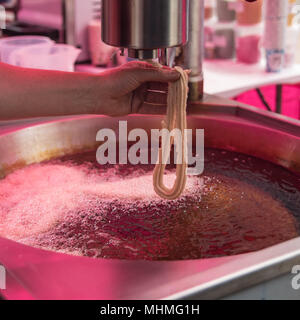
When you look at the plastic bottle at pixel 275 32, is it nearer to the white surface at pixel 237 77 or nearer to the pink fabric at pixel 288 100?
the white surface at pixel 237 77

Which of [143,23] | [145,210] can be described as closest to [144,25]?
[143,23]

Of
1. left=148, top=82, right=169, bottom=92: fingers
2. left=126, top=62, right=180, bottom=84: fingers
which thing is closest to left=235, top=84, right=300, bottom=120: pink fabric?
left=148, top=82, right=169, bottom=92: fingers

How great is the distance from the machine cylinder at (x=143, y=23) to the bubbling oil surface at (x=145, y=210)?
35cm

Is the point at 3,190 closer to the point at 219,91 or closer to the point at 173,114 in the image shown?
the point at 173,114

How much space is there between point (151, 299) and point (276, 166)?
30.4 inches

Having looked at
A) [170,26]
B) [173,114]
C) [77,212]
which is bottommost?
[77,212]

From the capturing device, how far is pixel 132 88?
1168 mm

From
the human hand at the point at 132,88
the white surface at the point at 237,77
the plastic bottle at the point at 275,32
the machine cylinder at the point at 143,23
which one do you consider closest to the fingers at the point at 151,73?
the human hand at the point at 132,88

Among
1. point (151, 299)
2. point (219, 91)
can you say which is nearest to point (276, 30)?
point (219, 91)

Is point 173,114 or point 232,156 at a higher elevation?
point 173,114

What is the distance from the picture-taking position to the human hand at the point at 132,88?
1.12m

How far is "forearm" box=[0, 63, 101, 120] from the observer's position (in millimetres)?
1092

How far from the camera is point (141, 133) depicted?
1564mm

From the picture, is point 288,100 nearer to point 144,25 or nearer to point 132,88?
point 132,88
